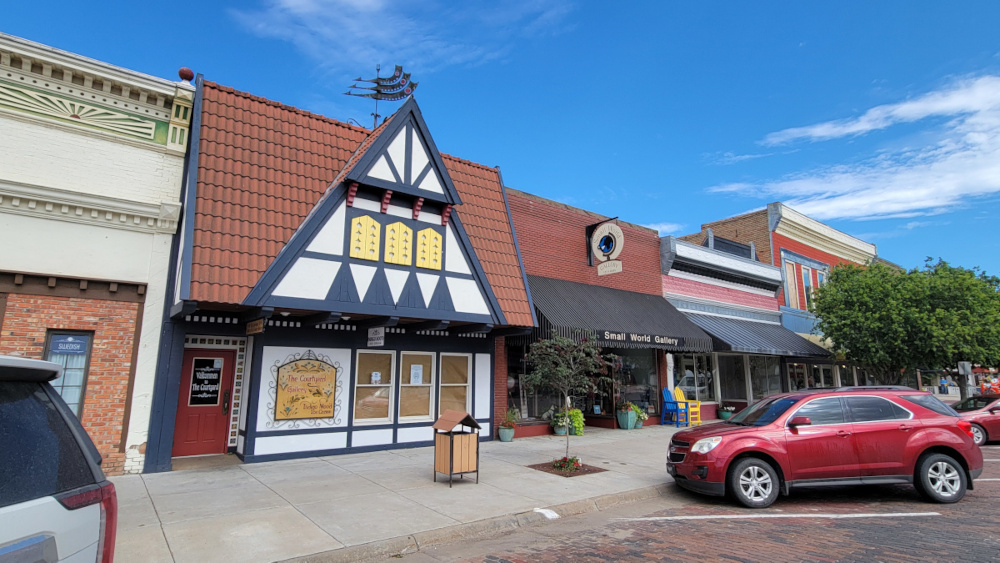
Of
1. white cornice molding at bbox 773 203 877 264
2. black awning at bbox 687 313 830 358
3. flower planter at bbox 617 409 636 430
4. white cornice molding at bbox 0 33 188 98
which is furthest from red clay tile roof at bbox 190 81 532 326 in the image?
white cornice molding at bbox 773 203 877 264

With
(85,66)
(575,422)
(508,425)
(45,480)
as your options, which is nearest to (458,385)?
(508,425)

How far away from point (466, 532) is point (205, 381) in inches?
283

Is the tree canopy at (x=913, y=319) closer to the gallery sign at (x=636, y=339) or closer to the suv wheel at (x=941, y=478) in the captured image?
the gallery sign at (x=636, y=339)

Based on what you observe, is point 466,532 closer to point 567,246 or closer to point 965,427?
point 965,427

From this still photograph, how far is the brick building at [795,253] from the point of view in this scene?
25.1m

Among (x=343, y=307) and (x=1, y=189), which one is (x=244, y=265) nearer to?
(x=343, y=307)

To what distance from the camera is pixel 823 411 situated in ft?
28.5

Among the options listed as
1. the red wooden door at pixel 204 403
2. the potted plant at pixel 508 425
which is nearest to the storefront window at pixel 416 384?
the potted plant at pixel 508 425

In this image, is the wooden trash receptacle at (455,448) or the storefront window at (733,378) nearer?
the wooden trash receptacle at (455,448)

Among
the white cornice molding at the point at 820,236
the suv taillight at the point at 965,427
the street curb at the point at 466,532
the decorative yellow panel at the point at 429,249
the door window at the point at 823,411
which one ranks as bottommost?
the street curb at the point at 466,532

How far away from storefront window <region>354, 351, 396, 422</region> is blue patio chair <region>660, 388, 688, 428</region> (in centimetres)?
1018

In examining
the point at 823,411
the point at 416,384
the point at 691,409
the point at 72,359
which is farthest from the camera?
the point at 691,409

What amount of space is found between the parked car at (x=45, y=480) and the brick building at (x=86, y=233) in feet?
27.9

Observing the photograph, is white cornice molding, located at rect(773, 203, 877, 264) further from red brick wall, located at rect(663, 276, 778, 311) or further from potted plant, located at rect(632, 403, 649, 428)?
potted plant, located at rect(632, 403, 649, 428)
